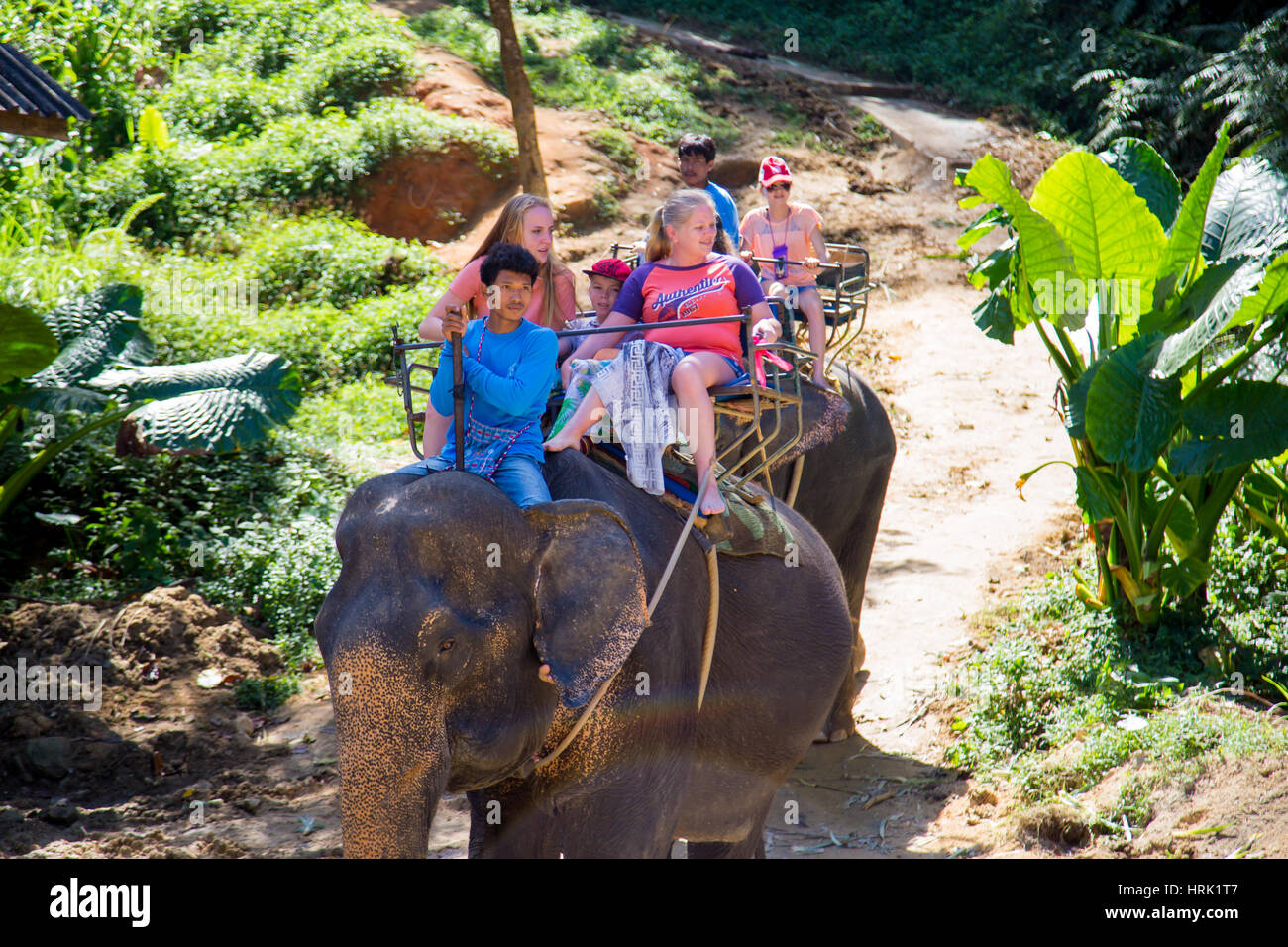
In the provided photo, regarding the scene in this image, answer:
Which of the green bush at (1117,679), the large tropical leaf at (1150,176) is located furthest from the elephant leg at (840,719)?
the large tropical leaf at (1150,176)

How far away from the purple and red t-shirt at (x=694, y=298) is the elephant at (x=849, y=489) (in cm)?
164

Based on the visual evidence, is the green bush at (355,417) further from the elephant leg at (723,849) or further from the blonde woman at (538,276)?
the elephant leg at (723,849)

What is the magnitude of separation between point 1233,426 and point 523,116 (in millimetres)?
7664

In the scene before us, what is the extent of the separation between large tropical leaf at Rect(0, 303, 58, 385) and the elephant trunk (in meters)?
4.15

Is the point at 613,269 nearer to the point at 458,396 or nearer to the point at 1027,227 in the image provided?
the point at 458,396

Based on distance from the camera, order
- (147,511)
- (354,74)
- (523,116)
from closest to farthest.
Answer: (147,511), (523,116), (354,74)

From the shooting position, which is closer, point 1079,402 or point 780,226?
point 1079,402

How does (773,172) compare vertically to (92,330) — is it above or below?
above

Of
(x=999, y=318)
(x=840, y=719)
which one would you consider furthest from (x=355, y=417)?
(x=999, y=318)

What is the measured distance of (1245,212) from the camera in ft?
21.9

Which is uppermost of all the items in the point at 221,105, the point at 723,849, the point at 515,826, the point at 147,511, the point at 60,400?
the point at 221,105

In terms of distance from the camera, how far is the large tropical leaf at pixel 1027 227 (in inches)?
247

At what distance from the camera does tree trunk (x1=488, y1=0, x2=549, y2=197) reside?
1184 cm

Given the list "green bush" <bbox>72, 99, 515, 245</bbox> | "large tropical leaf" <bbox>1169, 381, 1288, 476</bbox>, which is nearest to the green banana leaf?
"large tropical leaf" <bbox>1169, 381, 1288, 476</bbox>
